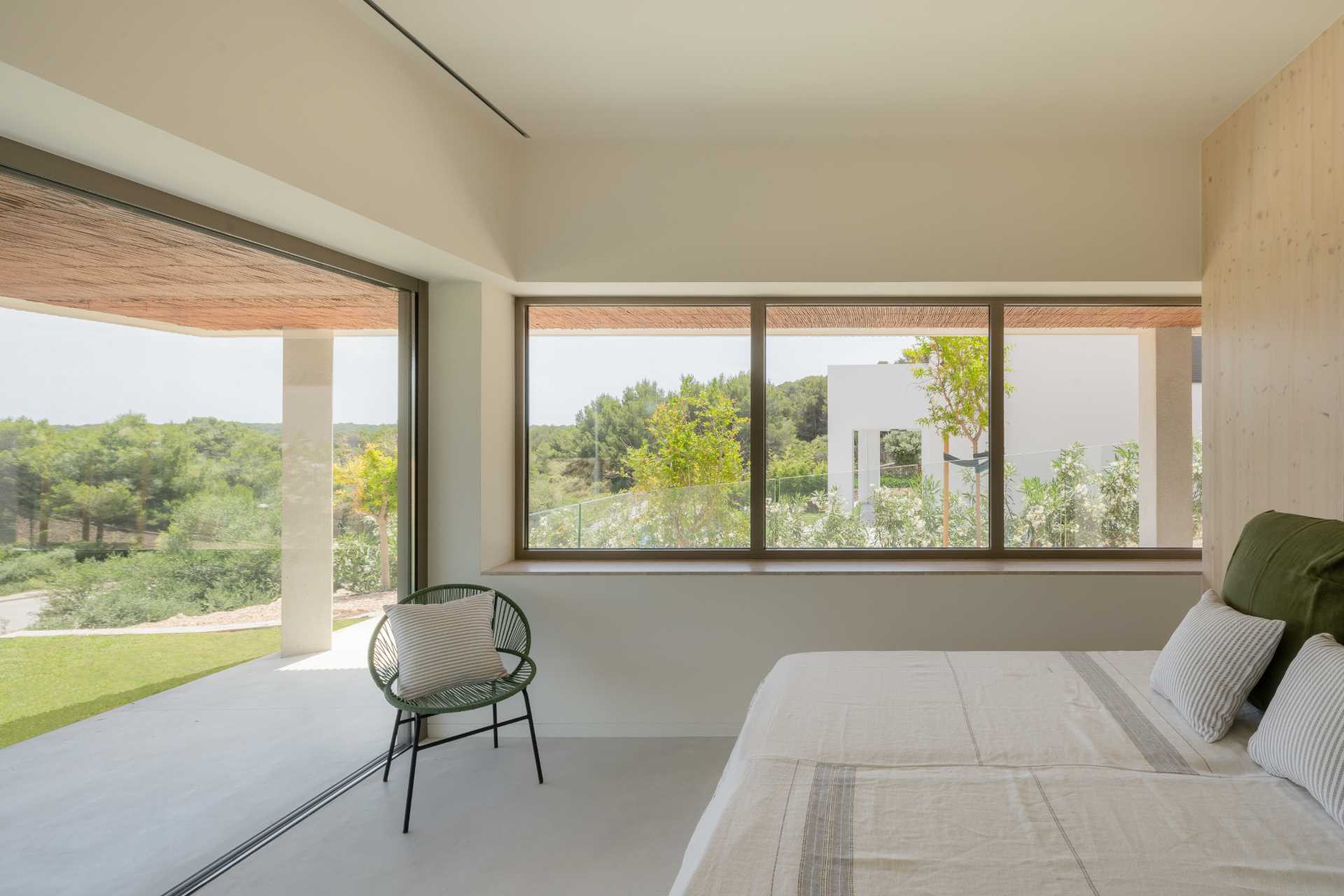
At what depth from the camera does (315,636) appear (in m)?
2.71

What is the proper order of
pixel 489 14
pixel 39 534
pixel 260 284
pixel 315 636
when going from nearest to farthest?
pixel 39 534
pixel 489 14
pixel 260 284
pixel 315 636

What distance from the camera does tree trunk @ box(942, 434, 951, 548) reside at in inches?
142

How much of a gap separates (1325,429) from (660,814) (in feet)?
9.27

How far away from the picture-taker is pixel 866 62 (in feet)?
8.43

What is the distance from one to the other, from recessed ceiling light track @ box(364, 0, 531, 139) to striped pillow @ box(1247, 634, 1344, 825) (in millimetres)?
3255

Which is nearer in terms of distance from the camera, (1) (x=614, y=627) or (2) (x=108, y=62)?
(2) (x=108, y=62)

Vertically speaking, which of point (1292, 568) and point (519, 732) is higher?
point (1292, 568)

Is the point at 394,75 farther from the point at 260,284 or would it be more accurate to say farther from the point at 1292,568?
the point at 1292,568

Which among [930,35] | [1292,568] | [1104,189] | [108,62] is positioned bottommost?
[1292,568]

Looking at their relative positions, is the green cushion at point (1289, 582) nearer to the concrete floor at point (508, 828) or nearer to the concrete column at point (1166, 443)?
the concrete column at point (1166, 443)

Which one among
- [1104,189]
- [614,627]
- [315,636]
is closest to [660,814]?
[614,627]

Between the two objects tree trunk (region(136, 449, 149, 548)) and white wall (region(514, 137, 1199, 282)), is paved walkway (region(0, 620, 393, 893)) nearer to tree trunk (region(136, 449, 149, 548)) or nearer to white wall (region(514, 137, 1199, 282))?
tree trunk (region(136, 449, 149, 548))

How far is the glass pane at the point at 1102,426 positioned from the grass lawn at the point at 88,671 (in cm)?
367

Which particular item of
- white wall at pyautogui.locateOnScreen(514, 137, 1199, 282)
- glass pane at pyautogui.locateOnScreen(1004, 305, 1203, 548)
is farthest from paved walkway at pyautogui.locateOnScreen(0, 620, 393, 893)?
glass pane at pyautogui.locateOnScreen(1004, 305, 1203, 548)
